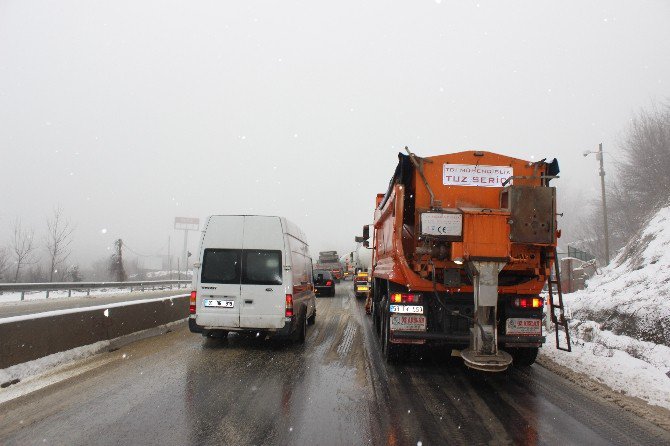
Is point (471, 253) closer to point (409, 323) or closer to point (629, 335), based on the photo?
point (409, 323)

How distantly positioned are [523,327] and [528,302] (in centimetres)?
41

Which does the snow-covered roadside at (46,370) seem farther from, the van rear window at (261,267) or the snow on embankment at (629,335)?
the snow on embankment at (629,335)

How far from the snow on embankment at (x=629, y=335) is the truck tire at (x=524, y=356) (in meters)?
0.73

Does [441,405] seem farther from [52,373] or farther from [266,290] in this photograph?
[52,373]

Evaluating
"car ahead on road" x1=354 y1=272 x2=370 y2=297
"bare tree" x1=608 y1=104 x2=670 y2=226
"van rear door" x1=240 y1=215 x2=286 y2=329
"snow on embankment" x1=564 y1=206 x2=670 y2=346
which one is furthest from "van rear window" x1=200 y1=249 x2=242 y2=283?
"bare tree" x1=608 y1=104 x2=670 y2=226

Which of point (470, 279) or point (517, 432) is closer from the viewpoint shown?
point (517, 432)

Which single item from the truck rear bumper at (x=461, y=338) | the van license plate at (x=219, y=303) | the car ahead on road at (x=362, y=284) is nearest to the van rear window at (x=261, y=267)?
the van license plate at (x=219, y=303)

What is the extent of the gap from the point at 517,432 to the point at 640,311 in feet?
24.4

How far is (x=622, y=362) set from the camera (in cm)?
724

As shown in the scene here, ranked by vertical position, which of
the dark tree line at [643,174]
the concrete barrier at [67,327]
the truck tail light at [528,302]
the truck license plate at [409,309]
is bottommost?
the concrete barrier at [67,327]

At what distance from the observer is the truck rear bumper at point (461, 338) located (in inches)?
261

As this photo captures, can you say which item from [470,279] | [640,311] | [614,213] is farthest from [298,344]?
[614,213]

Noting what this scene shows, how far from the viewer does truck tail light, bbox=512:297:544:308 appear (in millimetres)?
6820

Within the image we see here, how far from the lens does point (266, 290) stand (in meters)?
8.20
